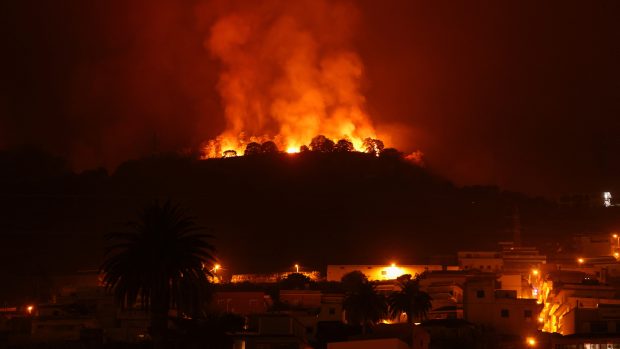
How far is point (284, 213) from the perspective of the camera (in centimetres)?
12144

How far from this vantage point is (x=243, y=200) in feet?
419

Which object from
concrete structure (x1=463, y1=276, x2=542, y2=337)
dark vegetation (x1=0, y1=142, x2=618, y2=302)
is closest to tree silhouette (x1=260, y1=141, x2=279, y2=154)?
dark vegetation (x1=0, y1=142, x2=618, y2=302)

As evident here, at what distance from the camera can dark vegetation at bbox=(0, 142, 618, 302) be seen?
332 ft

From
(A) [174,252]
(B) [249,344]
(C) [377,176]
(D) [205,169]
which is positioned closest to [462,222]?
(C) [377,176]

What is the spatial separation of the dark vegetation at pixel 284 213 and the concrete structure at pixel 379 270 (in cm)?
604

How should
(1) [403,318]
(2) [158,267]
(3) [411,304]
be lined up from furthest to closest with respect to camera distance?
(1) [403,318] → (3) [411,304] → (2) [158,267]

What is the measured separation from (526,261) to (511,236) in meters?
24.5

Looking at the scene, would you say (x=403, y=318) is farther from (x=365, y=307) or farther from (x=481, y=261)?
(x=481, y=261)

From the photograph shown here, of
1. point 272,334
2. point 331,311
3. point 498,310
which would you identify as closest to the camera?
point 272,334

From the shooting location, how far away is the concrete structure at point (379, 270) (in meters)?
85.5

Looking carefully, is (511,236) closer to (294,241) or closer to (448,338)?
(294,241)

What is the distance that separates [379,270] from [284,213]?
1442 inches

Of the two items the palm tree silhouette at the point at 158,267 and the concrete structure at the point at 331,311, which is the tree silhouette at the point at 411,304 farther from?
the palm tree silhouette at the point at 158,267

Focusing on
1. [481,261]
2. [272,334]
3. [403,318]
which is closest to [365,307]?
[403,318]
